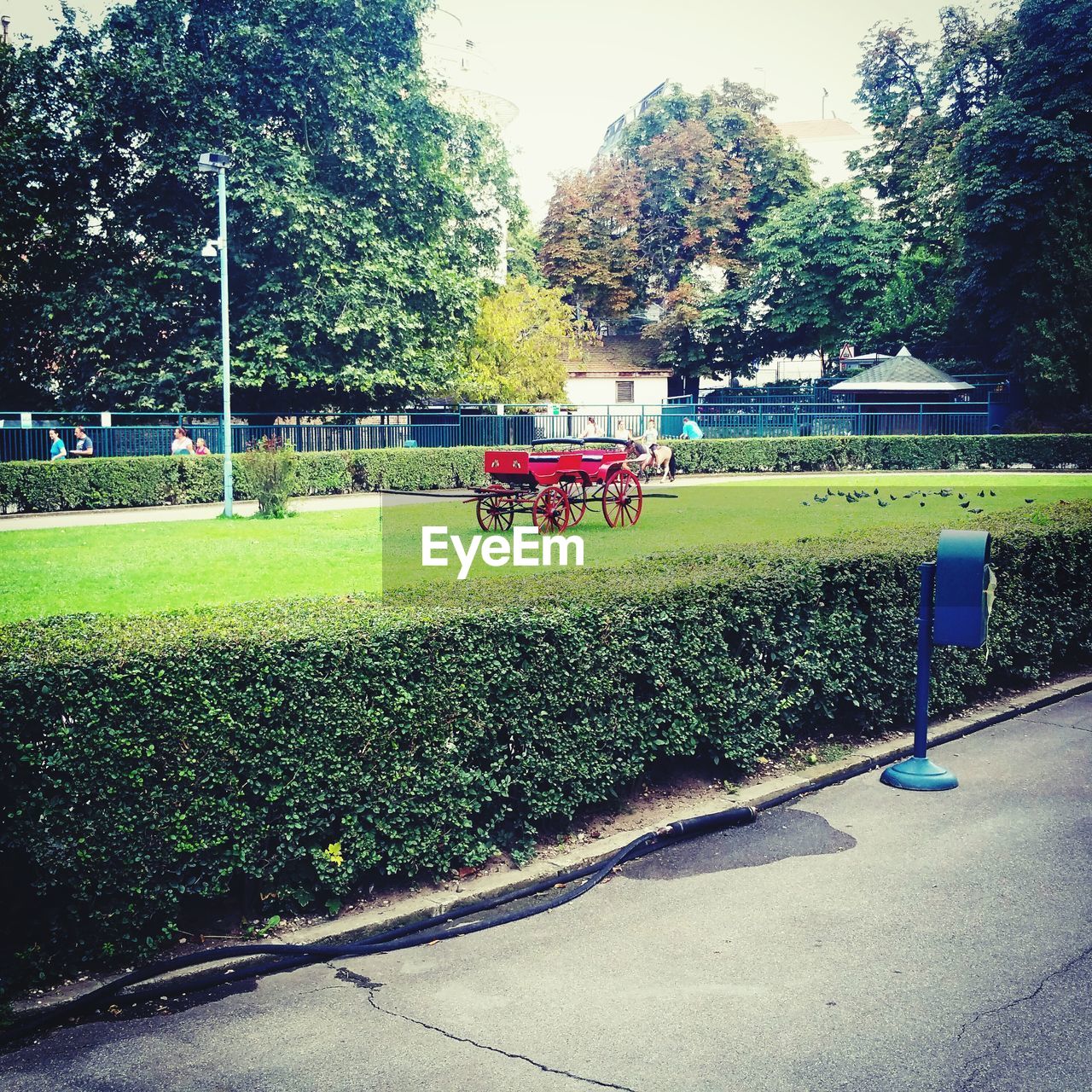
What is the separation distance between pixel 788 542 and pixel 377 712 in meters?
4.57

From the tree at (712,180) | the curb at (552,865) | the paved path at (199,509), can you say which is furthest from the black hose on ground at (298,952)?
the tree at (712,180)

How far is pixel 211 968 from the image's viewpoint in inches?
166

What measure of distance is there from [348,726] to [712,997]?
Result: 6.18 feet

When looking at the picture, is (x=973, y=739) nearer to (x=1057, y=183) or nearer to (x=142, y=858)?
(x=142, y=858)

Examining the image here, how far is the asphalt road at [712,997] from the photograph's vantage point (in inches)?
139

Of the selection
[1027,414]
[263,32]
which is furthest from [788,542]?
[1027,414]

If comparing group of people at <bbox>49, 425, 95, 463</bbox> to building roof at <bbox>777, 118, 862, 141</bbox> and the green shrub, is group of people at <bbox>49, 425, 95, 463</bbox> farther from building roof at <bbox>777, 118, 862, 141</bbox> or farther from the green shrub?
building roof at <bbox>777, 118, 862, 141</bbox>

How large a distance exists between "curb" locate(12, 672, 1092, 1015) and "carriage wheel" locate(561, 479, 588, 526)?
9411 millimetres

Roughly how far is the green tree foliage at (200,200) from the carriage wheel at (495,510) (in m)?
16.4

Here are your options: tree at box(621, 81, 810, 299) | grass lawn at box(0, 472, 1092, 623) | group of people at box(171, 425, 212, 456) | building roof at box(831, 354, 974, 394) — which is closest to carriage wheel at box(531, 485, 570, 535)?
grass lawn at box(0, 472, 1092, 623)

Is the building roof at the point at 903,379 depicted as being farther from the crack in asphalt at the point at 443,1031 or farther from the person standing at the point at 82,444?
the crack in asphalt at the point at 443,1031

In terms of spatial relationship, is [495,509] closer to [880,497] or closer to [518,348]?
[880,497]

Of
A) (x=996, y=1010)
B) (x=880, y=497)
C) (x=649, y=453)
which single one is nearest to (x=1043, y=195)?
(x=649, y=453)

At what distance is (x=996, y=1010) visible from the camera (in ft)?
12.8
